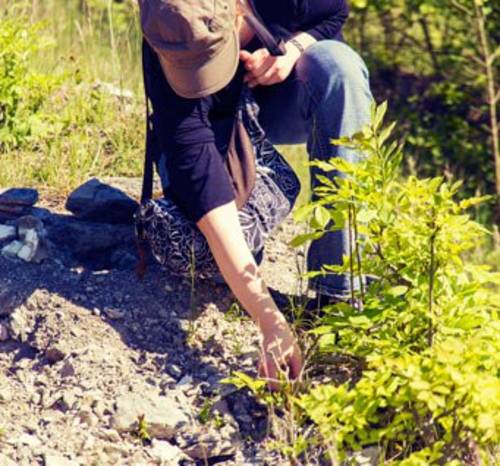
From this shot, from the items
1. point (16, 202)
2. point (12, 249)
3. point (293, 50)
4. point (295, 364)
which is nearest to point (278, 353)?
point (295, 364)

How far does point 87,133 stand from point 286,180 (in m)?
1.35

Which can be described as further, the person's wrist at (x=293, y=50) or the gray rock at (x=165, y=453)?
the person's wrist at (x=293, y=50)

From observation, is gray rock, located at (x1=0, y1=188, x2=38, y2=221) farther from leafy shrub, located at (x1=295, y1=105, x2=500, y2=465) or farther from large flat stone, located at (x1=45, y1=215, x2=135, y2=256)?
leafy shrub, located at (x1=295, y1=105, x2=500, y2=465)

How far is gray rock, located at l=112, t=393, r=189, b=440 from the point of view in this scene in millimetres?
3461

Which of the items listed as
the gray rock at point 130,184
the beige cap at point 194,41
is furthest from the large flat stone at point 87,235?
the beige cap at point 194,41

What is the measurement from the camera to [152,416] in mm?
3473

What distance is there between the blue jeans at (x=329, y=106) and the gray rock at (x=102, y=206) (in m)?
0.81

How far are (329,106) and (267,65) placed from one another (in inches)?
9.7

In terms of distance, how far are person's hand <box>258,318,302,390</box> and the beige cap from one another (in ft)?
2.31

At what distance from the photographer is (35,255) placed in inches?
161

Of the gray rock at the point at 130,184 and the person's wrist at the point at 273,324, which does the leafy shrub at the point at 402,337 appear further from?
the gray rock at the point at 130,184

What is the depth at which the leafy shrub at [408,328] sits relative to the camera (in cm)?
297

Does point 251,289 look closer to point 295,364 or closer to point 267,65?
point 295,364

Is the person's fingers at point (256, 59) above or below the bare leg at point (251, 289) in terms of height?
above
